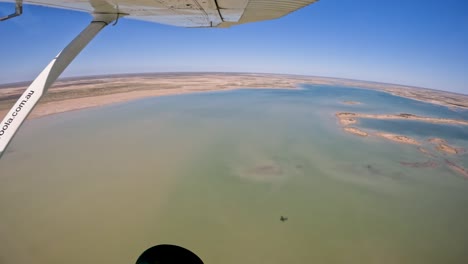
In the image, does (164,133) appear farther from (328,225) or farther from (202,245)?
(328,225)

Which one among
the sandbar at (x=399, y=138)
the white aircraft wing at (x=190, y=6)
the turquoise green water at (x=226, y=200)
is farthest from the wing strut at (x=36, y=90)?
the sandbar at (x=399, y=138)

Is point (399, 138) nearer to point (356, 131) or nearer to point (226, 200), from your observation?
point (356, 131)

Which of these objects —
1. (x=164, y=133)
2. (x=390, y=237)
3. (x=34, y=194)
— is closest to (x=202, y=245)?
(x=390, y=237)

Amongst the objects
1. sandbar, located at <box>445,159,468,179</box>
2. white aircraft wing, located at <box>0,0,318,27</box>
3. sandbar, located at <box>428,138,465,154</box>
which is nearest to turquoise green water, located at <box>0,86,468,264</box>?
sandbar, located at <box>445,159,468,179</box>

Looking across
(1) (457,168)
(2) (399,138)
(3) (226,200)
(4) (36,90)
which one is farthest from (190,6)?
(2) (399,138)

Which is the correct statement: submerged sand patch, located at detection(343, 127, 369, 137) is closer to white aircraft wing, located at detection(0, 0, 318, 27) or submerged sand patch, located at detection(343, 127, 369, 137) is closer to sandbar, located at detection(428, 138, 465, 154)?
sandbar, located at detection(428, 138, 465, 154)
